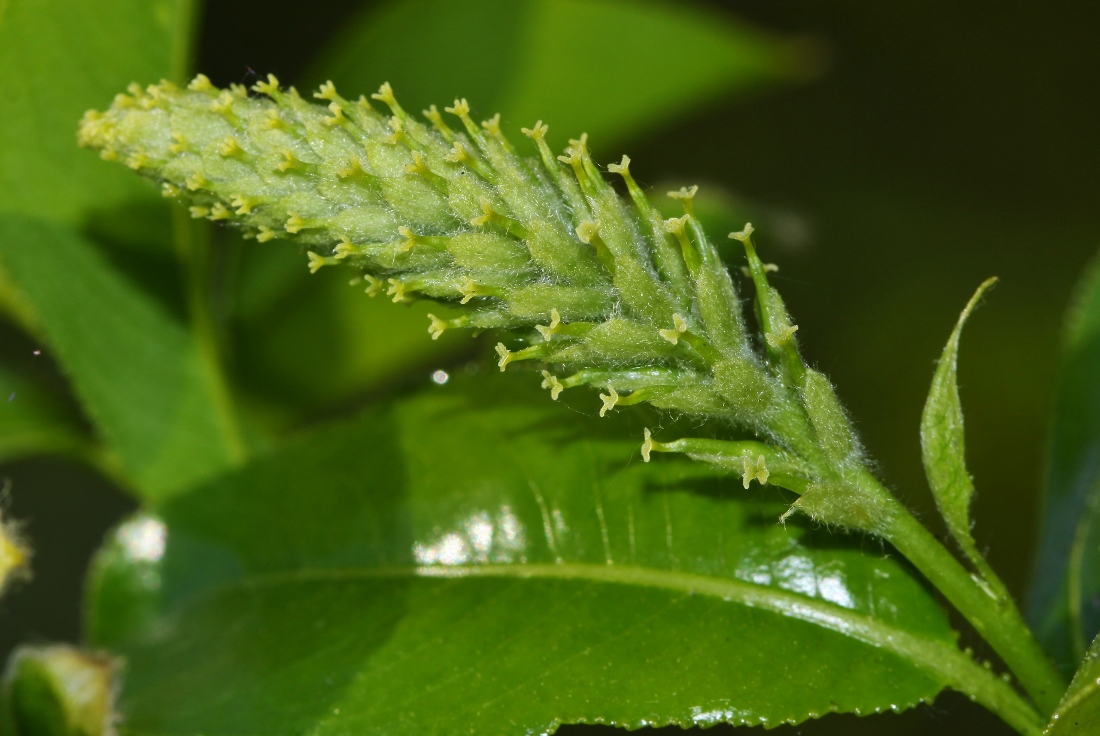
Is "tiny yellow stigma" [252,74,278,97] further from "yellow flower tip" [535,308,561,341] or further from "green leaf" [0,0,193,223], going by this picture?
"green leaf" [0,0,193,223]

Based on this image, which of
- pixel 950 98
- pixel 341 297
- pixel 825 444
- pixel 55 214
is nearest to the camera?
pixel 825 444

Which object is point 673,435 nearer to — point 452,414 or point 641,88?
point 452,414

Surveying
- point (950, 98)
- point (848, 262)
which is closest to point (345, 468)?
point (848, 262)

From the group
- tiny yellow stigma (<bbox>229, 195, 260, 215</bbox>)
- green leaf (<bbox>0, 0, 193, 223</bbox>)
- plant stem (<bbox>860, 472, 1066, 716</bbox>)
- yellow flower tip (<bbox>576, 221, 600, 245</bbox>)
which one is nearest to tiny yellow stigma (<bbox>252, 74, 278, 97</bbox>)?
tiny yellow stigma (<bbox>229, 195, 260, 215</bbox>)

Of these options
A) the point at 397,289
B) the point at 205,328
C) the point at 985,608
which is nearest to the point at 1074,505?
the point at 985,608

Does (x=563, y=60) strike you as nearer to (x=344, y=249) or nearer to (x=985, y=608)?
(x=344, y=249)

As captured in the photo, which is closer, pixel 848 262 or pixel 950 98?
pixel 848 262

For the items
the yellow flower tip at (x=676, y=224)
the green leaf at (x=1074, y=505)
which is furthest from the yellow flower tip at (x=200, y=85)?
the green leaf at (x=1074, y=505)
